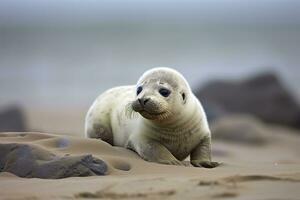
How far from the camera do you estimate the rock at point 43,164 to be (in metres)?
5.50

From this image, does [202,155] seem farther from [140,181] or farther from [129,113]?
[140,181]

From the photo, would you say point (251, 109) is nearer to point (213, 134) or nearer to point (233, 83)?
point (233, 83)

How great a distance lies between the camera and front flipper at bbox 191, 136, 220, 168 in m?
6.52

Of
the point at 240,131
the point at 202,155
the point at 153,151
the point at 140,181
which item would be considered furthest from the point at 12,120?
the point at 140,181

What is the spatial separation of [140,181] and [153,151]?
1.41m

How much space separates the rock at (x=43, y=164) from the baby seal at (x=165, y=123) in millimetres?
768

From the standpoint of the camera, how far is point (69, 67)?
1058 inches

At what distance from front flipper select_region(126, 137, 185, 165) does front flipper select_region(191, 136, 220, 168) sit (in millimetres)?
285

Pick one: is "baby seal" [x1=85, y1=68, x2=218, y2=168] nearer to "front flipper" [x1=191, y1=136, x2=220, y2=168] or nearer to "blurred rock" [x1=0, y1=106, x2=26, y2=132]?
"front flipper" [x1=191, y1=136, x2=220, y2=168]

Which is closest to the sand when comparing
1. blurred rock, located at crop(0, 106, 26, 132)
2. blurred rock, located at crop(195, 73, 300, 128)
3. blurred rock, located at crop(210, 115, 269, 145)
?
blurred rock, located at crop(0, 106, 26, 132)

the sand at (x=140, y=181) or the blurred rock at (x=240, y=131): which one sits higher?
the sand at (x=140, y=181)

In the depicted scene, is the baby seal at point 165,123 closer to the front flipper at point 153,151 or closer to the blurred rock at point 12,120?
the front flipper at point 153,151

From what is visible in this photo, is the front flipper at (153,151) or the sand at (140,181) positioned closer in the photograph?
the sand at (140,181)

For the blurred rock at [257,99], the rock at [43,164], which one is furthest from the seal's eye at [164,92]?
the blurred rock at [257,99]
